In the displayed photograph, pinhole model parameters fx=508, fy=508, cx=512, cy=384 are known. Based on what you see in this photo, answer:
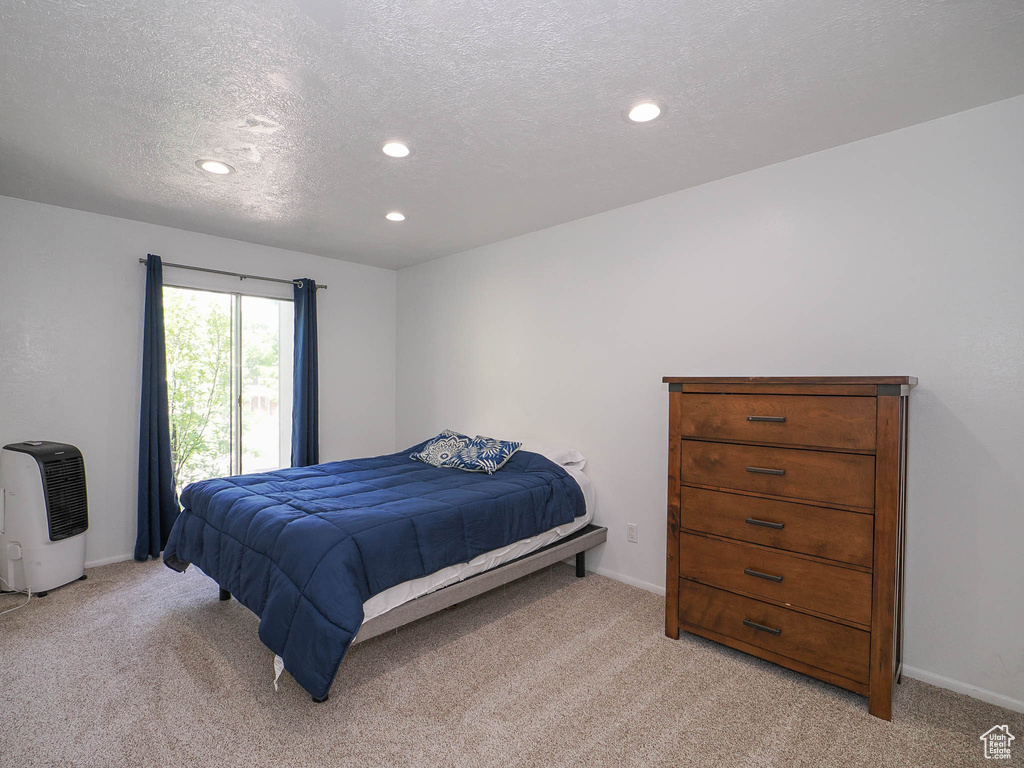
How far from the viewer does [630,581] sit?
10.9ft

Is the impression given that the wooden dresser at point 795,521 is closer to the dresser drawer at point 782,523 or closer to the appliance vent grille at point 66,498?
the dresser drawer at point 782,523

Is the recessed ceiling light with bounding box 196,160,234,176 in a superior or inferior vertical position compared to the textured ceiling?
inferior

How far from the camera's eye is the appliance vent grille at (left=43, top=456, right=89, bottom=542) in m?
3.05

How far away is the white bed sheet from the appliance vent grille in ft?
7.62

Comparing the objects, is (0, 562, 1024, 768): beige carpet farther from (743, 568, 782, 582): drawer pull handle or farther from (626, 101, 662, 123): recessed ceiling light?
(626, 101, 662, 123): recessed ceiling light

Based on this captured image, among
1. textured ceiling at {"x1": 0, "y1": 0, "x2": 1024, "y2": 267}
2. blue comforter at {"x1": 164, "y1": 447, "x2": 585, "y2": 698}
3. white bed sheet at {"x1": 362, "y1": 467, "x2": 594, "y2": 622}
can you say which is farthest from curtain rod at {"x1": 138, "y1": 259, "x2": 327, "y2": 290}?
white bed sheet at {"x1": 362, "y1": 467, "x2": 594, "y2": 622}

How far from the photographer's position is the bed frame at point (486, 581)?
2246 millimetres

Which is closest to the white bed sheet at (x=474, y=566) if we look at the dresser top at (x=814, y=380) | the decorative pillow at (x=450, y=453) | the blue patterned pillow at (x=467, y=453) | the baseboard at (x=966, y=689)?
the blue patterned pillow at (x=467, y=453)

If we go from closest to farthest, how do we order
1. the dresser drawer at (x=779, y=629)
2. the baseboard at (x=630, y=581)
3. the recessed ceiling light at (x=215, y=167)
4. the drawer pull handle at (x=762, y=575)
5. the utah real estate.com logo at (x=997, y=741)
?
the utah real estate.com logo at (x=997, y=741) → the dresser drawer at (x=779, y=629) → the drawer pull handle at (x=762, y=575) → the recessed ceiling light at (x=215, y=167) → the baseboard at (x=630, y=581)

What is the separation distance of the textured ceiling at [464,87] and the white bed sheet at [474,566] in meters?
2.01

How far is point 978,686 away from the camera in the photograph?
2.13 metres

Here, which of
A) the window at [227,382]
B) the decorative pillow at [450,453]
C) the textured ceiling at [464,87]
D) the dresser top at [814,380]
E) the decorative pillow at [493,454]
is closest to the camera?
the textured ceiling at [464,87]

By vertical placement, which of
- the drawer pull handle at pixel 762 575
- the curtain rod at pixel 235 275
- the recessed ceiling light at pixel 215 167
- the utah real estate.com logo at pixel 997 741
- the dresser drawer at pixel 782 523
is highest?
the recessed ceiling light at pixel 215 167


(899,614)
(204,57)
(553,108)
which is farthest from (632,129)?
(899,614)
